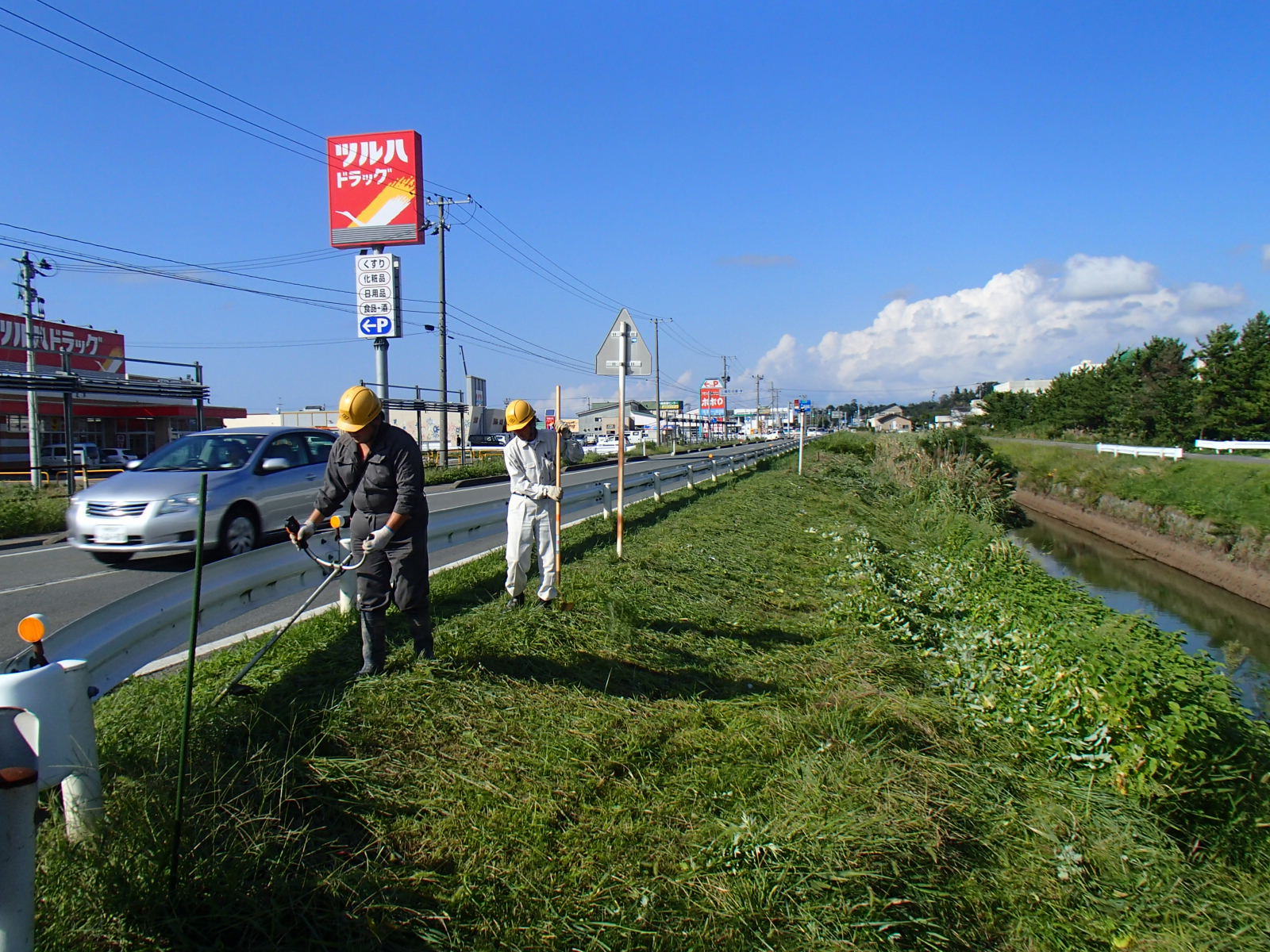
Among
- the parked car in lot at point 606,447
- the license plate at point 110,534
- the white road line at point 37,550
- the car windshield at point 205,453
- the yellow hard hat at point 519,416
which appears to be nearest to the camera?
the yellow hard hat at point 519,416

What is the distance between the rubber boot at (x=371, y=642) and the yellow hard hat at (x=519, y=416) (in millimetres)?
2277

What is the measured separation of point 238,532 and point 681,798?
24.7ft

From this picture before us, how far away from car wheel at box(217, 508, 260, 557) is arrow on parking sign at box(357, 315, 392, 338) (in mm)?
5076

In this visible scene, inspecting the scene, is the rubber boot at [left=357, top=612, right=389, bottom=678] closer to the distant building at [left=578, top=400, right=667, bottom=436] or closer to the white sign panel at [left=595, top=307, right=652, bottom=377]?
the white sign panel at [left=595, top=307, right=652, bottom=377]

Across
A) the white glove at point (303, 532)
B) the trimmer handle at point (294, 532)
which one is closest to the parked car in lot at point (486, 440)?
the white glove at point (303, 532)

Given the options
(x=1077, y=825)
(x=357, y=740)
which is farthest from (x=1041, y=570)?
(x=357, y=740)

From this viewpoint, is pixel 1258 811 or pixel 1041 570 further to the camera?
pixel 1041 570

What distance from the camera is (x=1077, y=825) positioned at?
3629 mm

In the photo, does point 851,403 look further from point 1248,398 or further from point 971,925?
point 971,925

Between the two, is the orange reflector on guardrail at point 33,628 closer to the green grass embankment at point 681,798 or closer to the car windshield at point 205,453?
the green grass embankment at point 681,798

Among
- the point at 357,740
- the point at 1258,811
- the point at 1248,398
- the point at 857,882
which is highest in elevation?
the point at 1248,398

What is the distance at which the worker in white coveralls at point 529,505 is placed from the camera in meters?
6.30

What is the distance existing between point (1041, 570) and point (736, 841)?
667cm

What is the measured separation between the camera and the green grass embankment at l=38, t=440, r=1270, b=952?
2584mm
